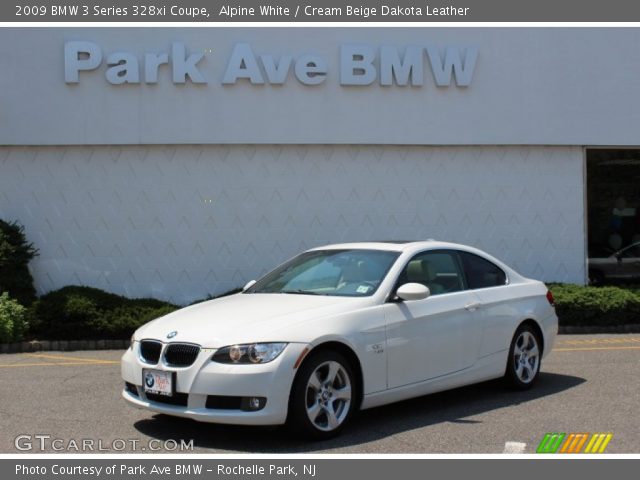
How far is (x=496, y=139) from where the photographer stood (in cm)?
1524

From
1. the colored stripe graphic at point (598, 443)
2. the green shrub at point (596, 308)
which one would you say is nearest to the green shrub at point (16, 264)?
the green shrub at point (596, 308)

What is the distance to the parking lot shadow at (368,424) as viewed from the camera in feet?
20.7

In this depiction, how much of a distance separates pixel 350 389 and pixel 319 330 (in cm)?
56

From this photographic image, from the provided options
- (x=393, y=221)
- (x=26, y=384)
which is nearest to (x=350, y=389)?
(x=26, y=384)

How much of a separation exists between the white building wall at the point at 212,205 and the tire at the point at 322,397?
833cm

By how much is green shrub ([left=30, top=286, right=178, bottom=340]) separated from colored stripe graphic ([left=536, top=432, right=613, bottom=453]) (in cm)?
741

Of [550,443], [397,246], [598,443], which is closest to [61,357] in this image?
[397,246]

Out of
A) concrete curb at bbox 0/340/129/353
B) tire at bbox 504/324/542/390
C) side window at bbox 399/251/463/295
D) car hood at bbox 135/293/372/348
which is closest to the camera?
car hood at bbox 135/293/372/348

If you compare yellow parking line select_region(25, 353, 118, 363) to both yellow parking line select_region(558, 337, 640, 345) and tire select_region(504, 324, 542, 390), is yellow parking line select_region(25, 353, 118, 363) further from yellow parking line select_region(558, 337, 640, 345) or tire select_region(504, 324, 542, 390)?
yellow parking line select_region(558, 337, 640, 345)

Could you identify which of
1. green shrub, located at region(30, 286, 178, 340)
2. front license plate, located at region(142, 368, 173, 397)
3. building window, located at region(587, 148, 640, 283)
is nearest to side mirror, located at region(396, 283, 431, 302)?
front license plate, located at region(142, 368, 173, 397)

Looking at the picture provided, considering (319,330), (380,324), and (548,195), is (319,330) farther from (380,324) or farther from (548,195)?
(548,195)

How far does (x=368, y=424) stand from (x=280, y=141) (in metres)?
8.45

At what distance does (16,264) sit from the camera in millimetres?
13625

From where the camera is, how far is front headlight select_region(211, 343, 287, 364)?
20.0 feet
